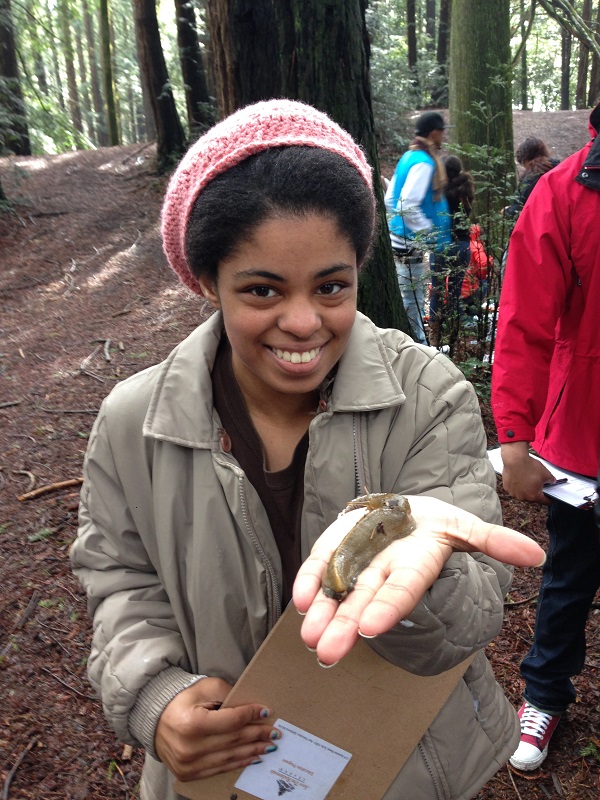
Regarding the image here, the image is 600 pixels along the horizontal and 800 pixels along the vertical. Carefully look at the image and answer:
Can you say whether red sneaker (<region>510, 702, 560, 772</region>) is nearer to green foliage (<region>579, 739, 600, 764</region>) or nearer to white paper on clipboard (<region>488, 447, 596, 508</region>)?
green foliage (<region>579, 739, 600, 764</region>)

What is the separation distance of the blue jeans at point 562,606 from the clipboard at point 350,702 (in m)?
1.40

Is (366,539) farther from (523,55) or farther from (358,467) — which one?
(523,55)

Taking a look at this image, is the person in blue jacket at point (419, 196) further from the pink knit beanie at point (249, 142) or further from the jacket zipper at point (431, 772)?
the jacket zipper at point (431, 772)

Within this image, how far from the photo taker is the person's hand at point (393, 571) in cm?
131

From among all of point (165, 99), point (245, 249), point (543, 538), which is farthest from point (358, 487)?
point (165, 99)

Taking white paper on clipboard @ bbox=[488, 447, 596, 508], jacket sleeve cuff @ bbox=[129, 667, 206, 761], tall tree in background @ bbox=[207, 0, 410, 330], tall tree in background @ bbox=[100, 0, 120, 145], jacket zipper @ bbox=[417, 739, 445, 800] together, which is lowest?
jacket zipper @ bbox=[417, 739, 445, 800]

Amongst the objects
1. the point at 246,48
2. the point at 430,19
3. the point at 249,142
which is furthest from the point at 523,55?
the point at 249,142

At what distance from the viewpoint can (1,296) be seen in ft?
33.8

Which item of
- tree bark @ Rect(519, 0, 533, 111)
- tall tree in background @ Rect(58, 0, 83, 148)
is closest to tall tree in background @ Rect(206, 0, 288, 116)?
tree bark @ Rect(519, 0, 533, 111)

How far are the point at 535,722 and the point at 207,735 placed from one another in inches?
84.0

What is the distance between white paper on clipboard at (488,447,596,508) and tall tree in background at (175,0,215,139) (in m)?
12.5

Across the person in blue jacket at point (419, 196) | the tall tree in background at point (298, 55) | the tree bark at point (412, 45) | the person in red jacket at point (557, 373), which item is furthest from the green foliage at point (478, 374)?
the tree bark at point (412, 45)

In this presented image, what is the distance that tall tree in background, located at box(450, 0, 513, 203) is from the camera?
10188mm

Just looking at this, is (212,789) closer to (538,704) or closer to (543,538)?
(538,704)
